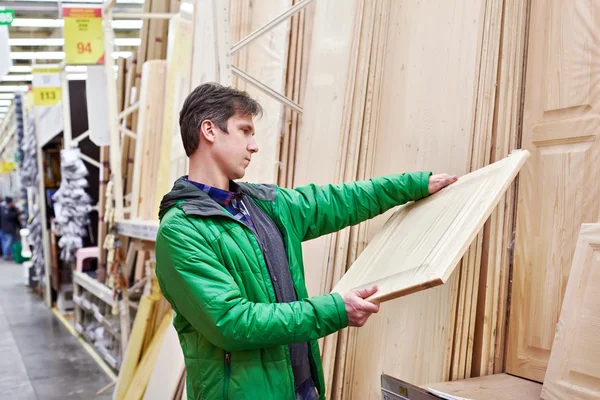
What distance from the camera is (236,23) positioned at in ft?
13.9

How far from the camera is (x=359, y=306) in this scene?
203 cm

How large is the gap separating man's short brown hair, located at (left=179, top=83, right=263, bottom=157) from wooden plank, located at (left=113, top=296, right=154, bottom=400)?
398 centimetres

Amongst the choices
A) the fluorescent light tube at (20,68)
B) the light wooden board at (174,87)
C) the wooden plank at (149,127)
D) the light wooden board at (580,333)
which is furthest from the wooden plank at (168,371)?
the fluorescent light tube at (20,68)

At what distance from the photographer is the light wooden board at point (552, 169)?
2.35 metres

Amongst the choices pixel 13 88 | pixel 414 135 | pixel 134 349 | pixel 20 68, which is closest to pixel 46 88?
pixel 134 349

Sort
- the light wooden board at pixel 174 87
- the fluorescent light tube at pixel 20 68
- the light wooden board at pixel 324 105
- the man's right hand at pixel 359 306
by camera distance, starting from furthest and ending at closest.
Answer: the fluorescent light tube at pixel 20 68 < the light wooden board at pixel 174 87 < the light wooden board at pixel 324 105 < the man's right hand at pixel 359 306

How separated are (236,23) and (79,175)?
17.7ft

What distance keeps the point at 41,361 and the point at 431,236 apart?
292 inches

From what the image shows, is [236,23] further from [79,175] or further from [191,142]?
[79,175]

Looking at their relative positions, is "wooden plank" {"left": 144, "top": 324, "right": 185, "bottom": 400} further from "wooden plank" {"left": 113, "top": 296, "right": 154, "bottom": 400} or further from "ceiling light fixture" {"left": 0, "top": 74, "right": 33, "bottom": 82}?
"ceiling light fixture" {"left": 0, "top": 74, "right": 33, "bottom": 82}

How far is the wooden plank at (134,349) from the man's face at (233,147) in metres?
4.01

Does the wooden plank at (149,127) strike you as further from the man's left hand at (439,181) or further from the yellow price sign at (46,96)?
the yellow price sign at (46,96)

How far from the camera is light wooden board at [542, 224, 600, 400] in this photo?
2.07 meters

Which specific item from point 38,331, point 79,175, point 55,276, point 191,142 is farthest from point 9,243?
point 191,142
